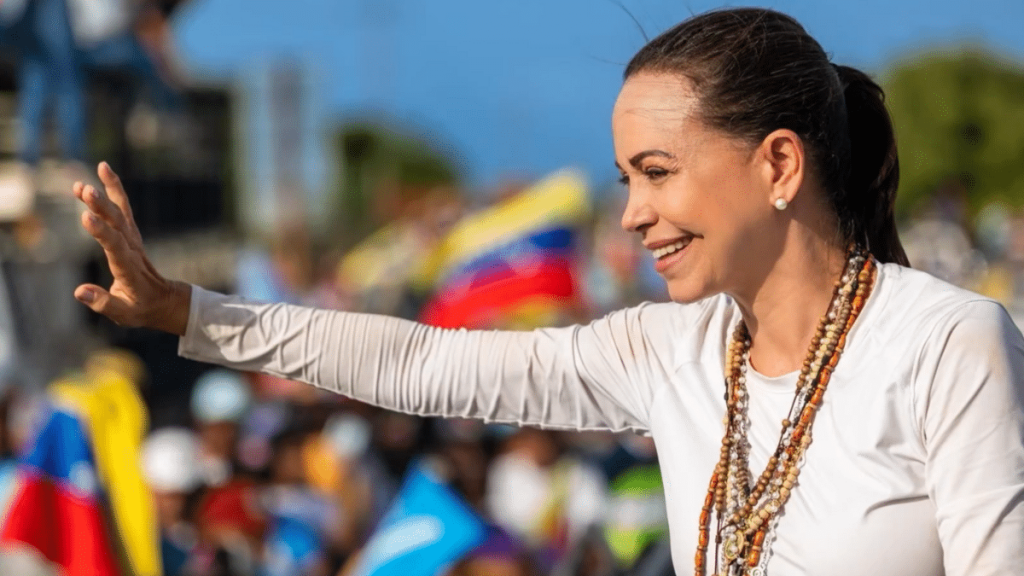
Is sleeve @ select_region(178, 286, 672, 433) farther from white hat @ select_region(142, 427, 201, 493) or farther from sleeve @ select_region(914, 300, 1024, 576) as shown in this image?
white hat @ select_region(142, 427, 201, 493)

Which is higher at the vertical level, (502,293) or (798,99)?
(798,99)

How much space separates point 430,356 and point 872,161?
0.83m

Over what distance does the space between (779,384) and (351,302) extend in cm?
1193

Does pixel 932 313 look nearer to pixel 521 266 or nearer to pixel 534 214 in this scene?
pixel 521 266

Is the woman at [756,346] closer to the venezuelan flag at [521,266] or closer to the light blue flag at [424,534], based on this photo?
the light blue flag at [424,534]

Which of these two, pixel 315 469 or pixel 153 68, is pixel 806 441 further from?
pixel 153 68

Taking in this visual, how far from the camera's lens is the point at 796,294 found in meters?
2.13

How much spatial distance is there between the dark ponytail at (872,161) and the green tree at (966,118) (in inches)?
1589

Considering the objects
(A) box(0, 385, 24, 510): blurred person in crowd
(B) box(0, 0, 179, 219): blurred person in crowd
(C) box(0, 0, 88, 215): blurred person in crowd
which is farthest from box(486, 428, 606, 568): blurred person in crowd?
(C) box(0, 0, 88, 215): blurred person in crowd

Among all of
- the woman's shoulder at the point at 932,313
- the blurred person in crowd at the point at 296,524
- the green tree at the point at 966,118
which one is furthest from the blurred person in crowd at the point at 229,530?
the green tree at the point at 966,118

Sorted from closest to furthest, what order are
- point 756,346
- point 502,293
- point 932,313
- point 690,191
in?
point 932,313, point 690,191, point 756,346, point 502,293

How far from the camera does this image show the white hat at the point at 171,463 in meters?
6.26

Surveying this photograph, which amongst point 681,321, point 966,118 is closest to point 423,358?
point 681,321

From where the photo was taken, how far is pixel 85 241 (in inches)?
393
